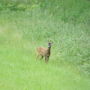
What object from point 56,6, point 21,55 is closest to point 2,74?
point 21,55

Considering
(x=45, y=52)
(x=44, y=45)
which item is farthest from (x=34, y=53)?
(x=44, y=45)

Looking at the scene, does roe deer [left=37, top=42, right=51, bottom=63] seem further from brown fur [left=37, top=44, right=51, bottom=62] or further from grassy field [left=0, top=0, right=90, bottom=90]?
grassy field [left=0, top=0, right=90, bottom=90]

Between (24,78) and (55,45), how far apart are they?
9.21 m

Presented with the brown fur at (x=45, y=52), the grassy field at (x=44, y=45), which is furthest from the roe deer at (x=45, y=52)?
the grassy field at (x=44, y=45)

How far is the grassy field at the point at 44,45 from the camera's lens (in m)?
17.0

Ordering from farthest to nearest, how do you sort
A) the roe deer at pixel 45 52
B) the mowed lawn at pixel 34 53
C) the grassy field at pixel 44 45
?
the roe deer at pixel 45 52, the grassy field at pixel 44 45, the mowed lawn at pixel 34 53

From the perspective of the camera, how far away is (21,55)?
21312 millimetres

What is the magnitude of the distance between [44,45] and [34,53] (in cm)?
293

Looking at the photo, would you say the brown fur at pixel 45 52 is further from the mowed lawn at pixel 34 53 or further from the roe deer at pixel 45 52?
the mowed lawn at pixel 34 53

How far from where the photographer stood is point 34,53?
75.2 feet

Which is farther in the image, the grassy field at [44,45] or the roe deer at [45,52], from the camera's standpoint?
the roe deer at [45,52]

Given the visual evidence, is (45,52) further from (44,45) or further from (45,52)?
(44,45)

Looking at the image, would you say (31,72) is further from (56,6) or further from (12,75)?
(56,6)

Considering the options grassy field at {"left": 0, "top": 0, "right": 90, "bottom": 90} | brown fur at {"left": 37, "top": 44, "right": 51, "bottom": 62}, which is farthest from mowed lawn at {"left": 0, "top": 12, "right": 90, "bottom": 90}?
brown fur at {"left": 37, "top": 44, "right": 51, "bottom": 62}
